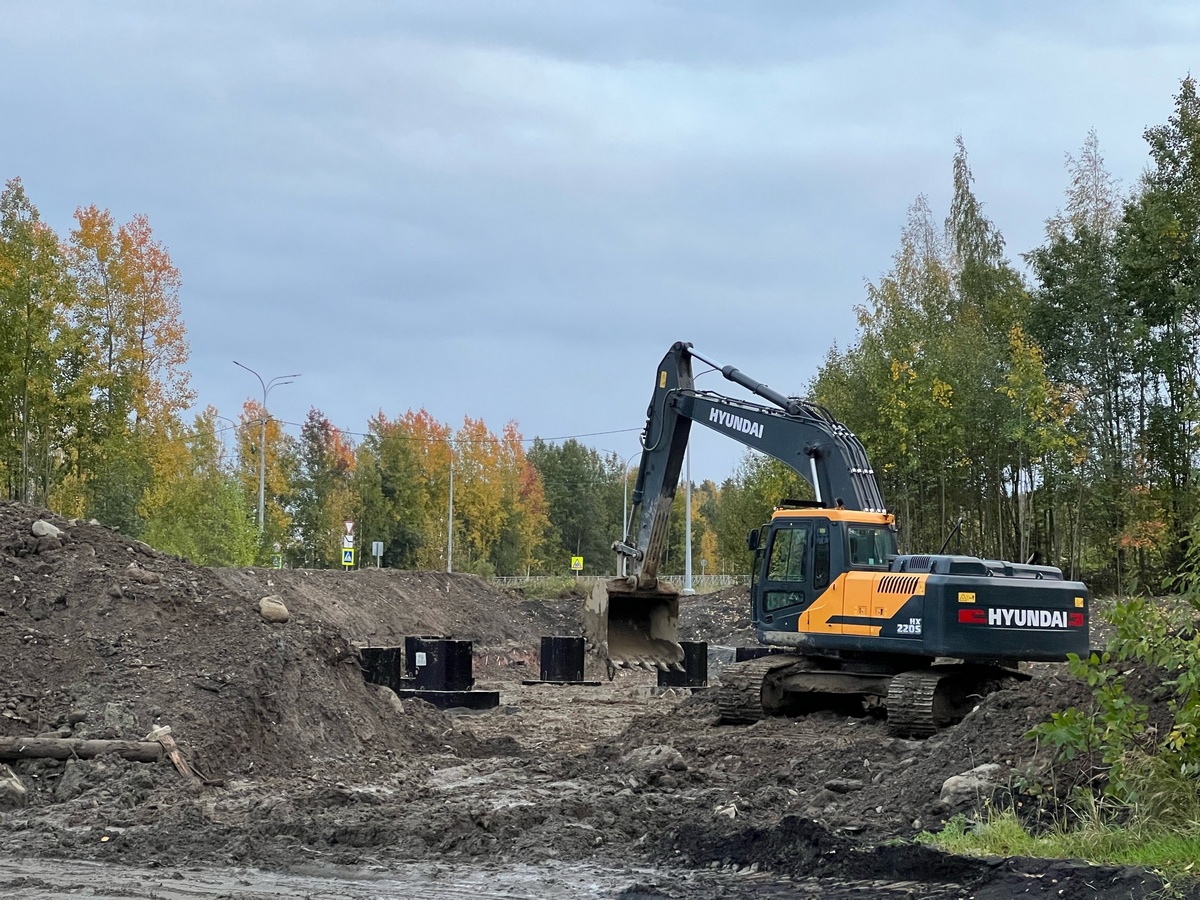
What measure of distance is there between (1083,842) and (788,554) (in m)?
7.07

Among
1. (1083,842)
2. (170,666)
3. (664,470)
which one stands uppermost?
(664,470)

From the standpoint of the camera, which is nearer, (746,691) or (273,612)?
(273,612)

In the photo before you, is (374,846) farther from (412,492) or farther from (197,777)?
(412,492)

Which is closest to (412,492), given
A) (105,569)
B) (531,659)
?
(531,659)

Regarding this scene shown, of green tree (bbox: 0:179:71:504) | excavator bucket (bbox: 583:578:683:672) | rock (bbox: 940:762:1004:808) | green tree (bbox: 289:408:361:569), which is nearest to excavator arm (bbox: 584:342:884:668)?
excavator bucket (bbox: 583:578:683:672)

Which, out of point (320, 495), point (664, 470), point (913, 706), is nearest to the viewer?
point (913, 706)

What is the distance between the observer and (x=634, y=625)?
1770 centimetres

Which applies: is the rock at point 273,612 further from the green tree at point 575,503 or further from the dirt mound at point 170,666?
the green tree at point 575,503

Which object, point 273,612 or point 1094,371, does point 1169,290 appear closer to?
point 1094,371

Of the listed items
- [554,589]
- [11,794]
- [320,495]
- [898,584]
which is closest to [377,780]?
[11,794]

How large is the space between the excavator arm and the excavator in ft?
0.14

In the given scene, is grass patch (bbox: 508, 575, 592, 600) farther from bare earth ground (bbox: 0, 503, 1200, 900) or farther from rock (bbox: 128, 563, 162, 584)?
rock (bbox: 128, 563, 162, 584)

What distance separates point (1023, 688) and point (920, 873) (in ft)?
11.9

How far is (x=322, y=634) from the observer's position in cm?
Result: 1355
